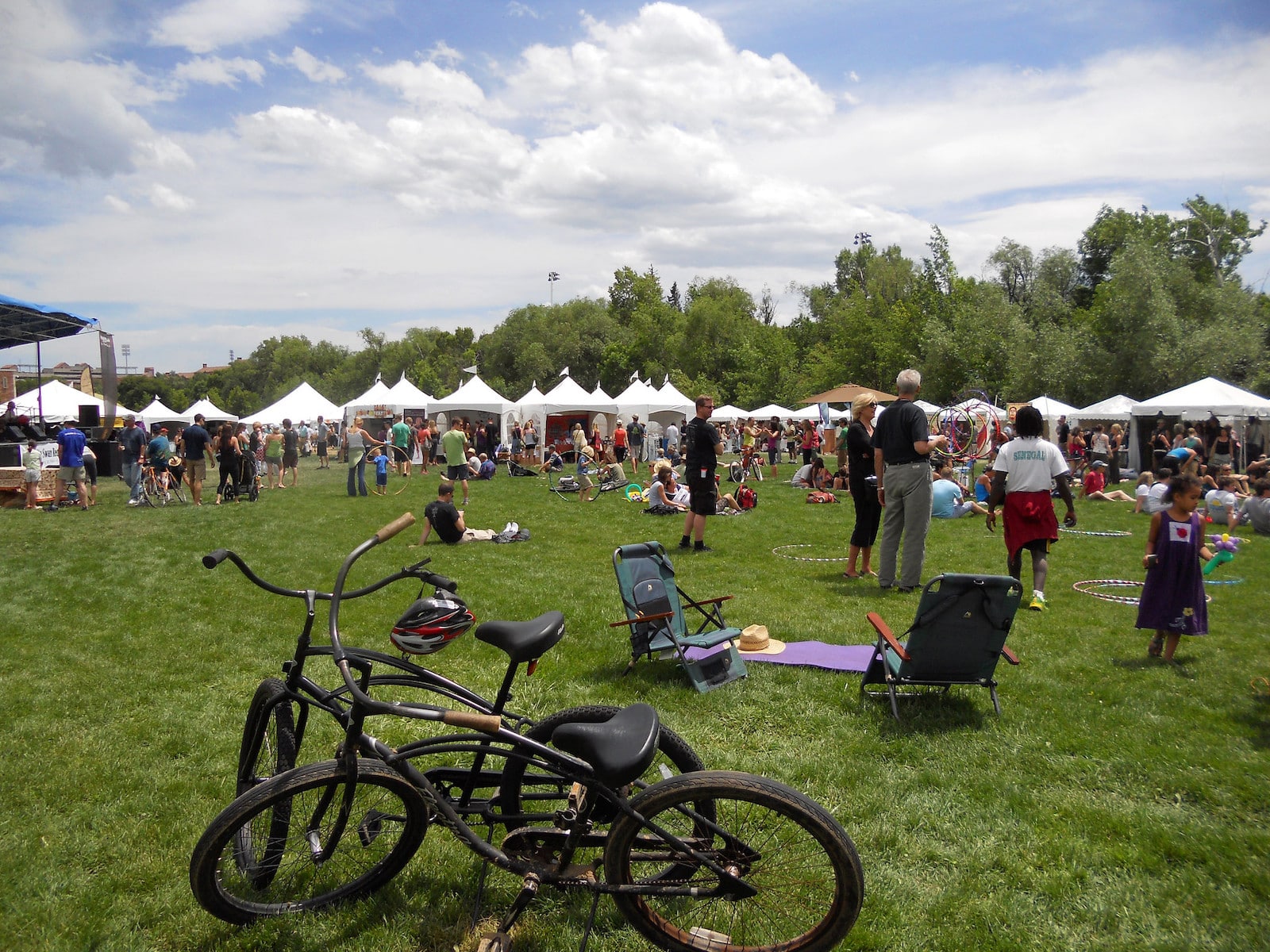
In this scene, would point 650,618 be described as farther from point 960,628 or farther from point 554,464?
point 554,464

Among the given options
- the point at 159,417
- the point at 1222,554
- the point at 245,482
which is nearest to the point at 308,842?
the point at 1222,554

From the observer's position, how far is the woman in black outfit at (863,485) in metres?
9.13

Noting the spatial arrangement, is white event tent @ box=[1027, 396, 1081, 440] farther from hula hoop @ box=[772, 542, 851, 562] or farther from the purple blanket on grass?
the purple blanket on grass

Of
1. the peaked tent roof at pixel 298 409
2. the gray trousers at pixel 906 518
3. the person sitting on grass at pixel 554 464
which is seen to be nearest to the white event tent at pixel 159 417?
the peaked tent roof at pixel 298 409

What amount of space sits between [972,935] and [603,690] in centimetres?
294

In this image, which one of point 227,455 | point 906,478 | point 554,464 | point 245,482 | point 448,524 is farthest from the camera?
point 554,464

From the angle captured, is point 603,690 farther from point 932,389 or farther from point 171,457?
point 932,389

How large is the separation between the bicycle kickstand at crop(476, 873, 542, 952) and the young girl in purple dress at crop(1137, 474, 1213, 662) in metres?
5.38

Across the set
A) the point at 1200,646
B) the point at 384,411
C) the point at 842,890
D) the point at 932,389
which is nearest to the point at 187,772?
the point at 842,890

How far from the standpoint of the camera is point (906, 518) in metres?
8.14

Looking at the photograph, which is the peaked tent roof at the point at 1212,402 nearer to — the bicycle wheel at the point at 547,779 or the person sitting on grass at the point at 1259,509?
the person sitting on grass at the point at 1259,509

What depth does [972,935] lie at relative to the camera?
297cm

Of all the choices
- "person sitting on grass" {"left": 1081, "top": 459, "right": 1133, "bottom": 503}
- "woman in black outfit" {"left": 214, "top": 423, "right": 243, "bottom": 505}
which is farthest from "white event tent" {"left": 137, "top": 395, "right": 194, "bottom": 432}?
"person sitting on grass" {"left": 1081, "top": 459, "right": 1133, "bottom": 503}

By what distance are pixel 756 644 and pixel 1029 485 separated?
3.09 m
